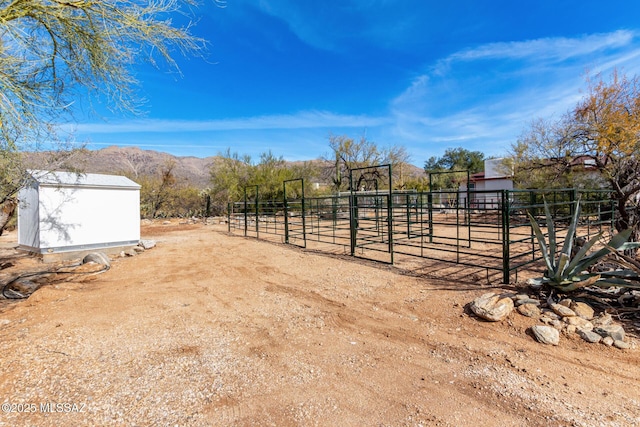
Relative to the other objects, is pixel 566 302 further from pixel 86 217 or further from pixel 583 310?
pixel 86 217

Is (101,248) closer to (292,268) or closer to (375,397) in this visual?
(292,268)

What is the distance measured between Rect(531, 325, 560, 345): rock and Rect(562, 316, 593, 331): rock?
28 cm

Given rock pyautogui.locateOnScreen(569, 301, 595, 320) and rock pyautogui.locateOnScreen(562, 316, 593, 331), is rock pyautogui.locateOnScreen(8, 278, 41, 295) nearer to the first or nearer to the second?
rock pyautogui.locateOnScreen(562, 316, 593, 331)

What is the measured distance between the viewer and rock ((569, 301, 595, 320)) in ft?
10.7

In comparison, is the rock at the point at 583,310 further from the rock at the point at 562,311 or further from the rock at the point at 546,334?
the rock at the point at 546,334

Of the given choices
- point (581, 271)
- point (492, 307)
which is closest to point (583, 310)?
point (581, 271)

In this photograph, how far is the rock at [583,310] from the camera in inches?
128

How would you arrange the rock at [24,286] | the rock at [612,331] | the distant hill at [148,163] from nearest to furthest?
the rock at [612,331], the rock at [24,286], the distant hill at [148,163]

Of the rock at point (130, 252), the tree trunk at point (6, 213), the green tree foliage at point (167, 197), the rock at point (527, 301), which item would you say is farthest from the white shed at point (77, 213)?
the green tree foliage at point (167, 197)

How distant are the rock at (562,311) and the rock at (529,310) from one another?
0.16 m

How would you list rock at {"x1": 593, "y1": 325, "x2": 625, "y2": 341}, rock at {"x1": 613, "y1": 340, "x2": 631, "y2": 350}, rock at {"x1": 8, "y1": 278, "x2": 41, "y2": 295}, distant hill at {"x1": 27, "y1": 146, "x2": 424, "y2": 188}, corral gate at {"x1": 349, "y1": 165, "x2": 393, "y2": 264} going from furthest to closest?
distant hill at {"x1": 27, "y1": 146, "x2": 424, "y2": 188} < corral gate at {"x1": 349, "y1": 165, "x2": 393, "y2": 264} < rock at {"x1": 8, "y1": 278, "x2": 41, "y2": 295} < rock at {"x1": 593, "y1": 325, "x2": 625, "y2": 341} < rock at {"x1": 613, "y1": 340, "x2": 631, "y2": 350}

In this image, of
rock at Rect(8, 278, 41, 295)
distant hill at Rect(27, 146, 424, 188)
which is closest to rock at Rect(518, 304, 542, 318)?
rock at Rect(8, 278, 41, 295)

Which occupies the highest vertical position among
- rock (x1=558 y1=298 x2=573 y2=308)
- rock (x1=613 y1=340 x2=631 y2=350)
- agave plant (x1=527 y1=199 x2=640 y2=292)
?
agave plant (x1=527 y1=199 x2=640 y2=292)

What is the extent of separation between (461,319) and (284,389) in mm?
2244
